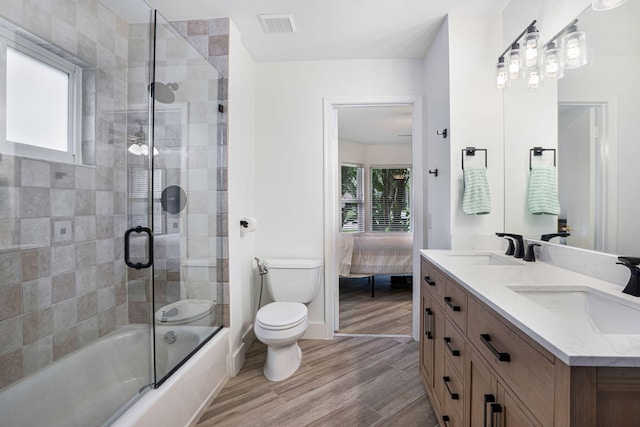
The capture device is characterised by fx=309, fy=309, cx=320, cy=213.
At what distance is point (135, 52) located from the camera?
6.22 ft

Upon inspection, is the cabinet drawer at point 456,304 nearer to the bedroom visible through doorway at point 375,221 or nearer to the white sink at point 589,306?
the white sink at point 589,306

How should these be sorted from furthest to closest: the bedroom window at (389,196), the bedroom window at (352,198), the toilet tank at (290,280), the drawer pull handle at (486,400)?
the bedroom window at (389,196), the bedroom window at (352,198), the toilet tank at (290,280), the drawer pull handle at (486,400)

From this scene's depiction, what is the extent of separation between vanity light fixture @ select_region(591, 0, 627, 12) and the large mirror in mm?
17

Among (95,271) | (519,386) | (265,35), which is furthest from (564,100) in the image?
(95,271)

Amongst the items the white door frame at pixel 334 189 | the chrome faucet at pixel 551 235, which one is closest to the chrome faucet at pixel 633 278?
the chrome faucet at pixel 551 235

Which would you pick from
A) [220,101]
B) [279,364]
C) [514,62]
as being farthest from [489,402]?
[220,101]

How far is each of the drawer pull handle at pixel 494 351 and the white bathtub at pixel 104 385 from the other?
1.35 m

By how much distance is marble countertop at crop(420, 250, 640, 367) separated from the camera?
24.5 inches

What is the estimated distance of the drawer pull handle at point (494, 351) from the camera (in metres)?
0.87

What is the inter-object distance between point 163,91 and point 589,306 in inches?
86.9

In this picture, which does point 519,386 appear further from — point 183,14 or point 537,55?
point 183,14

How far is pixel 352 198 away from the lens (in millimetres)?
6176

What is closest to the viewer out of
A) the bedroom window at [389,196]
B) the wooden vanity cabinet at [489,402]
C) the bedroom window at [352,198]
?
the wooden vanity cabinet at [489,402]

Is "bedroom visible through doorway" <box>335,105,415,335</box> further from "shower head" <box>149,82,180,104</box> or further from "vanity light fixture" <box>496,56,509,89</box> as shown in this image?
"shower head" <box>149,82,180,104</box>
